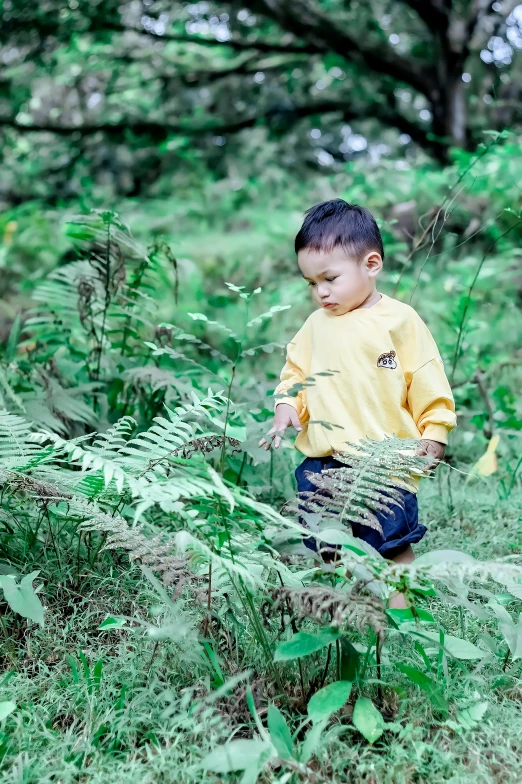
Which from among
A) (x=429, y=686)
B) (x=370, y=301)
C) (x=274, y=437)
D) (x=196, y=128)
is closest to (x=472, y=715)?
(x=429, y=686)

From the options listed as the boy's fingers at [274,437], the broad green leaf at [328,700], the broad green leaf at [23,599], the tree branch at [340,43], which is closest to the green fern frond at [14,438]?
the broad green leaf at [23,599]

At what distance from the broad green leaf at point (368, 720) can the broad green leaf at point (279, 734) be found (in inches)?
6.2

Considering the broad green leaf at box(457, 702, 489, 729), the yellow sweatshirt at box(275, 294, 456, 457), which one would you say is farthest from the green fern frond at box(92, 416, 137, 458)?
the broad green leaf at box(457, 702, 489, 729)

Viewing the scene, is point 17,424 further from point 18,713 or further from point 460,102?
point 460,102

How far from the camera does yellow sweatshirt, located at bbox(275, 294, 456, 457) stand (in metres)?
2.13

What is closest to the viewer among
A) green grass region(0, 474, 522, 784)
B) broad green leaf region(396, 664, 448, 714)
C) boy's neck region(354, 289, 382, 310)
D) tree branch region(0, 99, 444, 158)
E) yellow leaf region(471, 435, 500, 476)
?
green grass region(0, 474, 522, 784)

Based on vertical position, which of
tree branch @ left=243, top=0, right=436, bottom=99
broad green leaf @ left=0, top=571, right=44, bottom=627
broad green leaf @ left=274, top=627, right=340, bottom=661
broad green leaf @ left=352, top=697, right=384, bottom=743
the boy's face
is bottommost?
broad green leaf @ left=352, top=697, right=384, bottom=743

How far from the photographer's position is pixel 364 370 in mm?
2135

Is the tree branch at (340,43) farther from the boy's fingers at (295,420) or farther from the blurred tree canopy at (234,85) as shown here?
the boy's fingers at (295,420)

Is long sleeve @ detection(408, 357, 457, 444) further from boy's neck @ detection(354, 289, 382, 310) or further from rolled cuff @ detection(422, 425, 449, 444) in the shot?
boy's neck @ detection(354, 289, 382, 310)

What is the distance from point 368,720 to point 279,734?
0.67ft

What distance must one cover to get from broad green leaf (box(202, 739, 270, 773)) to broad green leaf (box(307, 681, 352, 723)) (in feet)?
0.39

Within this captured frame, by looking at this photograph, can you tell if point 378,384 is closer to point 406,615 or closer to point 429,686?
point 406,615

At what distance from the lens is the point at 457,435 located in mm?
3637
